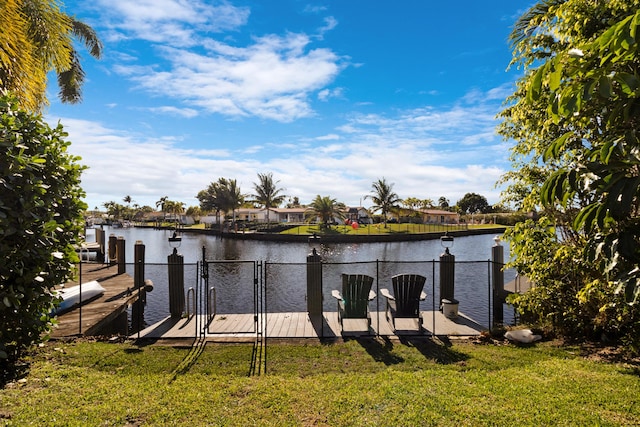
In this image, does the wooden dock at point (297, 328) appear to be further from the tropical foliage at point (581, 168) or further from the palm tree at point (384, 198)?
the palm tree at point (384, 198)

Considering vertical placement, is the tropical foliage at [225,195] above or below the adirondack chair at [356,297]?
above

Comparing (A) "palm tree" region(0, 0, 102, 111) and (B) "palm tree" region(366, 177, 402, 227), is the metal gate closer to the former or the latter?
(A) "palm tree" region(0, 0, 102, 111)

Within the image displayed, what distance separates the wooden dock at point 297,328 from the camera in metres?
7.50

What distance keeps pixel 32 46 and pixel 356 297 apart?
9042 mm

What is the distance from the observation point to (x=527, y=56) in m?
7.45

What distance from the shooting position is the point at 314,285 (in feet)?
28.7

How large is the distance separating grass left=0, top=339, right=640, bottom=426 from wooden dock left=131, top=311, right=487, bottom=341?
104cm

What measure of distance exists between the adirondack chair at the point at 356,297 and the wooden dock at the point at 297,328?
0.33 m

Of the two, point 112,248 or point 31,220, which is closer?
point 31,220

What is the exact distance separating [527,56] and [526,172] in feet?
7.74

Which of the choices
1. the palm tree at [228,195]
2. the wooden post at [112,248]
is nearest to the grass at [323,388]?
the wooden post at [112,248]

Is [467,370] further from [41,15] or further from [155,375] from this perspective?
[41,15]

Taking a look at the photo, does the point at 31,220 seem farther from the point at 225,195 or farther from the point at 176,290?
the point at 225,195

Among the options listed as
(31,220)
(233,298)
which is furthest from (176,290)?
(233,298)
